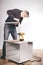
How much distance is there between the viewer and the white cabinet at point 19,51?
1.79 metres

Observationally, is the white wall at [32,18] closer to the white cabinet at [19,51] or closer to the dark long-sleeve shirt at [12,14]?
the dark long-sleeve shirt at [12,14]

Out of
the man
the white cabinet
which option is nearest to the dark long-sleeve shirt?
the man

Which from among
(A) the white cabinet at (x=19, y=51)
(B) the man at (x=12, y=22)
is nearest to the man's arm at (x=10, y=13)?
(B) the man at (x=12, y=22)

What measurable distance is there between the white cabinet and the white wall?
0.24 m

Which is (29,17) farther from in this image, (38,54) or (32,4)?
(38,54)

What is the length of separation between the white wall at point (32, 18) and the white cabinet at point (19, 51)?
241mm

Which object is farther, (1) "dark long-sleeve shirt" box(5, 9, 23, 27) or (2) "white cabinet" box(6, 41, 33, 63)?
(1) "dark long-sleeve shirt" box(5, 9, 23, 27)

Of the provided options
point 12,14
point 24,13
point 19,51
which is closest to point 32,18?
point 24,13

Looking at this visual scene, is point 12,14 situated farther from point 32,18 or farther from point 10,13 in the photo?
point 32,18

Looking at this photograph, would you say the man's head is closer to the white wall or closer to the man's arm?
the white wall

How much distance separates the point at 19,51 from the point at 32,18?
73 centimetres

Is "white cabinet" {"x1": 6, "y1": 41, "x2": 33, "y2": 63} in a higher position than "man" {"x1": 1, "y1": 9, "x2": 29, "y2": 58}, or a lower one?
lower

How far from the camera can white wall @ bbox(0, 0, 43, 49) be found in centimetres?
207

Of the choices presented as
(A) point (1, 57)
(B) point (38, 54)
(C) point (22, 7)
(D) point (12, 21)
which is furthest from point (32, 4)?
(A) point (1, 57)
